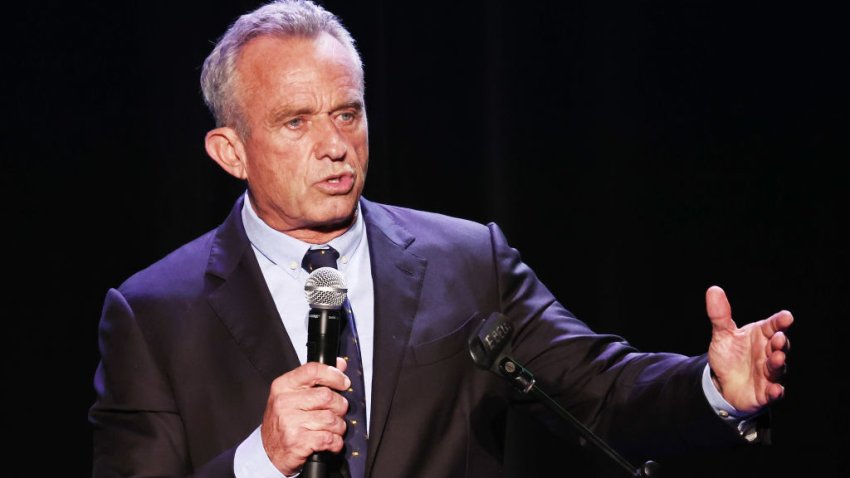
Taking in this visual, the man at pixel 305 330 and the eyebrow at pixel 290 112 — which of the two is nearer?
the man at pixel 305 330

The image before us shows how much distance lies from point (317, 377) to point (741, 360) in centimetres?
78

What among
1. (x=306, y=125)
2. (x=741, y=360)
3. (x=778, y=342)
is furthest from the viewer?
(x=306, y=125)

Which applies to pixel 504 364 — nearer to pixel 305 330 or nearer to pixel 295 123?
pixel 305 330

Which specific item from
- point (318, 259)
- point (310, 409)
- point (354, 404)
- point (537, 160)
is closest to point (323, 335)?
point (310, 409)

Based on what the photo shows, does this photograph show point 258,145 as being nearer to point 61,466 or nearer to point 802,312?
point 61,466

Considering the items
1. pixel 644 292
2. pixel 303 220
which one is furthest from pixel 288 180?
pixel 644 292

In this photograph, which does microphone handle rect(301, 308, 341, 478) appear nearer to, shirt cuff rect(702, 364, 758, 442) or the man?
the man

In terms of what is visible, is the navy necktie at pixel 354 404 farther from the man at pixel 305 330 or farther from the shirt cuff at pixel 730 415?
the shirt cuff at pixel 730 415

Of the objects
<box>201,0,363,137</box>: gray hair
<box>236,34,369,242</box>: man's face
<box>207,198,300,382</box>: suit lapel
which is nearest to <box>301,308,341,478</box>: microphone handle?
<box>207,198,300,382</box>: suit lapel

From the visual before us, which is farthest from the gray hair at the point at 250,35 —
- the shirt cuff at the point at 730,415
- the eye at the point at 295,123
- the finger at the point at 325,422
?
the shirt cuff at the point at 730,415

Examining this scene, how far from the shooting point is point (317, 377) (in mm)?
1688

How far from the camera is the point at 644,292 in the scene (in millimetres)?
3191

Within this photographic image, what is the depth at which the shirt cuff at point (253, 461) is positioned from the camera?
1.89 metres

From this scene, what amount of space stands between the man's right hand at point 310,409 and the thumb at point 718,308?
26.0 inches
